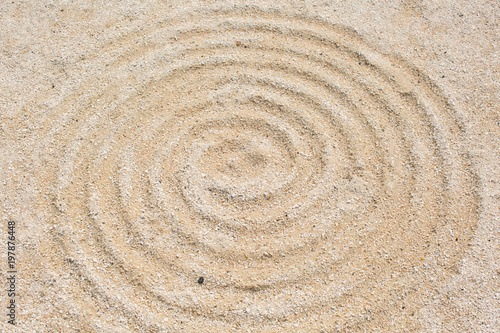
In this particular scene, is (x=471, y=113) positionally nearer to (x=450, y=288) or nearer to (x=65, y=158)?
(x=450, y=288)

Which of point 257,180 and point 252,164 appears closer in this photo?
point 257,180

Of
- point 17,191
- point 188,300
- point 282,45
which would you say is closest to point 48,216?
point 17,191

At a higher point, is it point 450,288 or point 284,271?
point 284,271

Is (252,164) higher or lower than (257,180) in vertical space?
higher
